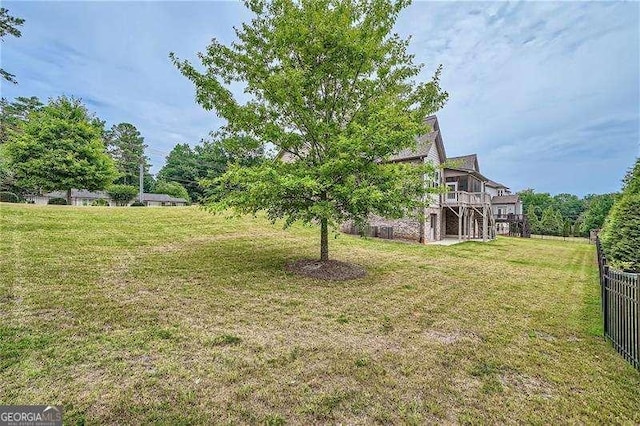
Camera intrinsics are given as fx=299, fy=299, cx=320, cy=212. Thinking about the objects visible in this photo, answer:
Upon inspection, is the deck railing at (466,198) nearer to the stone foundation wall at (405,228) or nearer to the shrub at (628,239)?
the stone foundation wall at (405,228)

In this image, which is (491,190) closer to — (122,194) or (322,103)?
(322,103)

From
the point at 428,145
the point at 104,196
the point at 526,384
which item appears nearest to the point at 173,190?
the point at 104,196

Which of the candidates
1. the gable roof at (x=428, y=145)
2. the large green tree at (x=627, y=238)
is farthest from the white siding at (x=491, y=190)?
the large green tree at (x=627, y=238)

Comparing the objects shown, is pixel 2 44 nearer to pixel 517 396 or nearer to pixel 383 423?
pixel 383 423

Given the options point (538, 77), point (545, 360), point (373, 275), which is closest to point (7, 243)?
point (373, 275)

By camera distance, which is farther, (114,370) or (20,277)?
(20,277)

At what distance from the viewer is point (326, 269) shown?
359 inches

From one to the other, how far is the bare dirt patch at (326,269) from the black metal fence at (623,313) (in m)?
5.33

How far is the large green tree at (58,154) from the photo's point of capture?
2525cm

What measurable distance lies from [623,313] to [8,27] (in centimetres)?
1280

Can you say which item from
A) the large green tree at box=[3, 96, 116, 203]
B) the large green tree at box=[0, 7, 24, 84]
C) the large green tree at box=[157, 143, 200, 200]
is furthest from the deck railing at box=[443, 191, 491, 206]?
the large green tree at box=[157, 143, 200, 200]

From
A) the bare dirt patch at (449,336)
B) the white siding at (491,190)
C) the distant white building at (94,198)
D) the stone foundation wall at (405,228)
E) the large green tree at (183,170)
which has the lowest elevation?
the bare dirt patch at (449,336)

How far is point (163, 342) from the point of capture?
424 centimetres

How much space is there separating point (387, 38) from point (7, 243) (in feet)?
43.4
